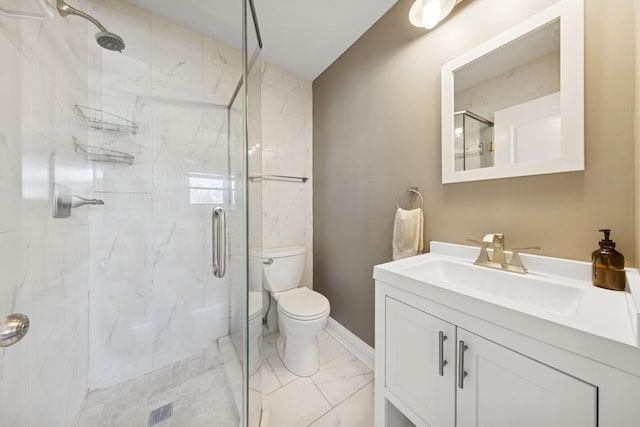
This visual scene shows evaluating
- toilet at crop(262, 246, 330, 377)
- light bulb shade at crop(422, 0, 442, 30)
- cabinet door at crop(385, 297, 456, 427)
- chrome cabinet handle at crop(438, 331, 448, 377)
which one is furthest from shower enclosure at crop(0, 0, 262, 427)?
light bulb shade at crop(422, 0, 442, 30)

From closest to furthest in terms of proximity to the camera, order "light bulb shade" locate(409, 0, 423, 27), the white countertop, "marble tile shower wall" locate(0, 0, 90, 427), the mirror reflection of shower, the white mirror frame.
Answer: the white countertop < "marble tile shower wall" locate(0, 0, 90, 427) < the white mirror frame < the mirror reflection of shower < "light bulb shade" locate(409, 0, 423, 27)

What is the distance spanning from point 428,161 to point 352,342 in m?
1.37

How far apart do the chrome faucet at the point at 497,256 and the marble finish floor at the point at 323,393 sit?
0.98 meters

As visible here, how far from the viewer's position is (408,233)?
1.23m

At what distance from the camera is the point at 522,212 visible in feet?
2.97

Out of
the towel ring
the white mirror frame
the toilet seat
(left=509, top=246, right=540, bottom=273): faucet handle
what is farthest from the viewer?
the toilet seat

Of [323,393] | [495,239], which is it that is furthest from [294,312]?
[495,239]

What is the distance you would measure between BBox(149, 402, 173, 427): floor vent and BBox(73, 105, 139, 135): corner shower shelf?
156cm

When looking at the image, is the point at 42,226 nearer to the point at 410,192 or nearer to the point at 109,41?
the point at 109,41

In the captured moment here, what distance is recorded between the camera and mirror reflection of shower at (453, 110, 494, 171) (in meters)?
1.01

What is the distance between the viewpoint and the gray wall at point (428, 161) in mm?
719

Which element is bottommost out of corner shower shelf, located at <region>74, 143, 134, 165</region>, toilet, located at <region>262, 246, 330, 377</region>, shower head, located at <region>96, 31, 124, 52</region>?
toilet, located at <region>262, 246, 330, 377</region>

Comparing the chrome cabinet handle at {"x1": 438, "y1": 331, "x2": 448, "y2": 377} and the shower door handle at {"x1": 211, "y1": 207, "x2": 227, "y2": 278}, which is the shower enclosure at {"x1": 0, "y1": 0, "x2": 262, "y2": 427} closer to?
the shower door handle at {"x1": 211, "y1": 207, "x2": 227, "y2": 278}

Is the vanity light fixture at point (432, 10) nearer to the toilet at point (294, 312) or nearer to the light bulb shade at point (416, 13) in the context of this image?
the light bulb shade at point (416, 13)
